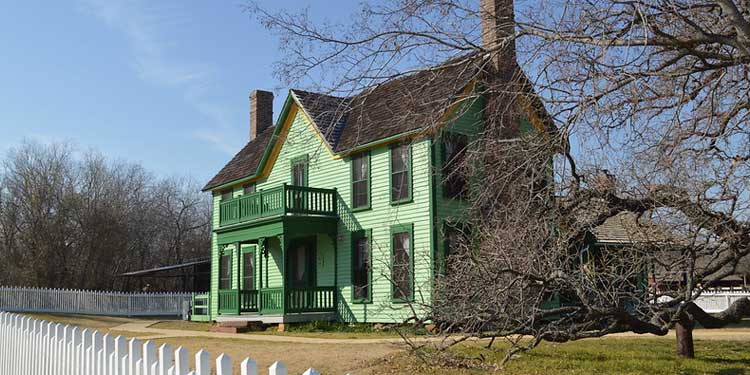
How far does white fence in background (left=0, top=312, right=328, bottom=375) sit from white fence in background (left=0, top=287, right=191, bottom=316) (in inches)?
1161

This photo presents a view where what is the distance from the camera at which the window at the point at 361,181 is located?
22406mm

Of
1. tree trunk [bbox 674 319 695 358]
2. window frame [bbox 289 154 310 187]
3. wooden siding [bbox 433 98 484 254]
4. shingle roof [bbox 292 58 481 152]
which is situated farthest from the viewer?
window frame [bbox 289 154 310 187]

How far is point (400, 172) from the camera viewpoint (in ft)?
69.8

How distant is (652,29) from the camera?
26.0 ft

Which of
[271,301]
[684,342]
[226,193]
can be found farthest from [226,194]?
[684,342]

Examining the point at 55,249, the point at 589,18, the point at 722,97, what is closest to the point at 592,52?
the point at 589,18

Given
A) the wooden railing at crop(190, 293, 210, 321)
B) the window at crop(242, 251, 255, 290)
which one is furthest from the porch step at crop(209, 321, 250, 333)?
the wooden railing at crop(190, 293, 210, 321)

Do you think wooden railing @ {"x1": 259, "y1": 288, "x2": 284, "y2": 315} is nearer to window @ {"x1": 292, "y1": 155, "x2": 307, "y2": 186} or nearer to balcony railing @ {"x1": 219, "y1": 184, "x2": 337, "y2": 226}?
balcony railing @ {"x1": 219, "y1": 184, "x2": 337, "y2": 226}

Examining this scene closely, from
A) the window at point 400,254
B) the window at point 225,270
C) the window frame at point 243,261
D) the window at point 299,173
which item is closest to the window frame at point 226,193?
the window at point 225,270

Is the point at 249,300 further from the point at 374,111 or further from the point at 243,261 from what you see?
the point at 374,111

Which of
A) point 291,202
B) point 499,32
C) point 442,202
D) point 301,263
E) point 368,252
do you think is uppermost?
point 499,32

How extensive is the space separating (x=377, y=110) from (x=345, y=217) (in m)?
Answer: 3.60

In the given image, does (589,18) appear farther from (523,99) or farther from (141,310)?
(141,310)

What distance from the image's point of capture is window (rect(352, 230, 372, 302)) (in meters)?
22.0
